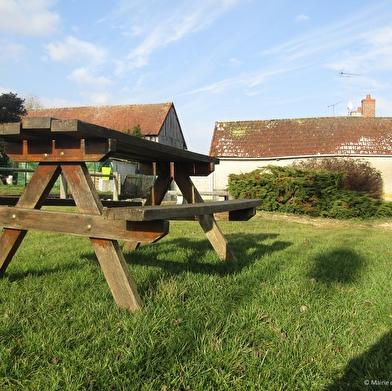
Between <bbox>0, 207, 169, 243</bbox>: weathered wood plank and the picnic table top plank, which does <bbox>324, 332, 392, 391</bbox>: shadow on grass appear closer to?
<bbox>0, 207, 169, 243</bbox>: weathered wood plank

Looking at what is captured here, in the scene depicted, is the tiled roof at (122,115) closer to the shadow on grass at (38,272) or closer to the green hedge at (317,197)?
the green hedge at (317,197)

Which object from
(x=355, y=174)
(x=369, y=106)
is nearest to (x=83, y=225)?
(x=355, y=174)

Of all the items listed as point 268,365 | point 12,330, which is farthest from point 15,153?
point 268,365

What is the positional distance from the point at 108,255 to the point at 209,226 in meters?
1.79

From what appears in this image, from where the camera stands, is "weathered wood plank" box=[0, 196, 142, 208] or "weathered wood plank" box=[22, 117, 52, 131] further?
"weathered wood plank" box=[0, 196, 142, 208]

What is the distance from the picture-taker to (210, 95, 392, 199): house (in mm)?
20172

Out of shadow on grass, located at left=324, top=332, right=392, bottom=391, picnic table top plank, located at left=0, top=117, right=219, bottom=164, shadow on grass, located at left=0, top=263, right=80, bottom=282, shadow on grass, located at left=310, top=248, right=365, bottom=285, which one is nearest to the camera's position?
shadow on grass, located at left=324, top=332, right=392, bottom=391

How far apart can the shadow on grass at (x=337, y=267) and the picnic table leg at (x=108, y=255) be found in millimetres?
1929

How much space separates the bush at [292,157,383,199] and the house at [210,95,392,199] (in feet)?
4.65

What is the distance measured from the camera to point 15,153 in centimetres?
286

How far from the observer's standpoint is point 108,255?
2518 mm

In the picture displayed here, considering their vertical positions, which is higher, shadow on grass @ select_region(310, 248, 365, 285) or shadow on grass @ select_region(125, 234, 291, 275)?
shadow on grass @ select_region(125, 234, 291, 275)

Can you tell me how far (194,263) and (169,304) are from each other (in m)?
1.42

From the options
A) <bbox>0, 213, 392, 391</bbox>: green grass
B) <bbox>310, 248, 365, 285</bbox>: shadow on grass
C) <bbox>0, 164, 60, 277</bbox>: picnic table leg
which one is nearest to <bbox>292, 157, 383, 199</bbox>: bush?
<bbox>310, 248, 365, 285</bbox>: shadow on grass
